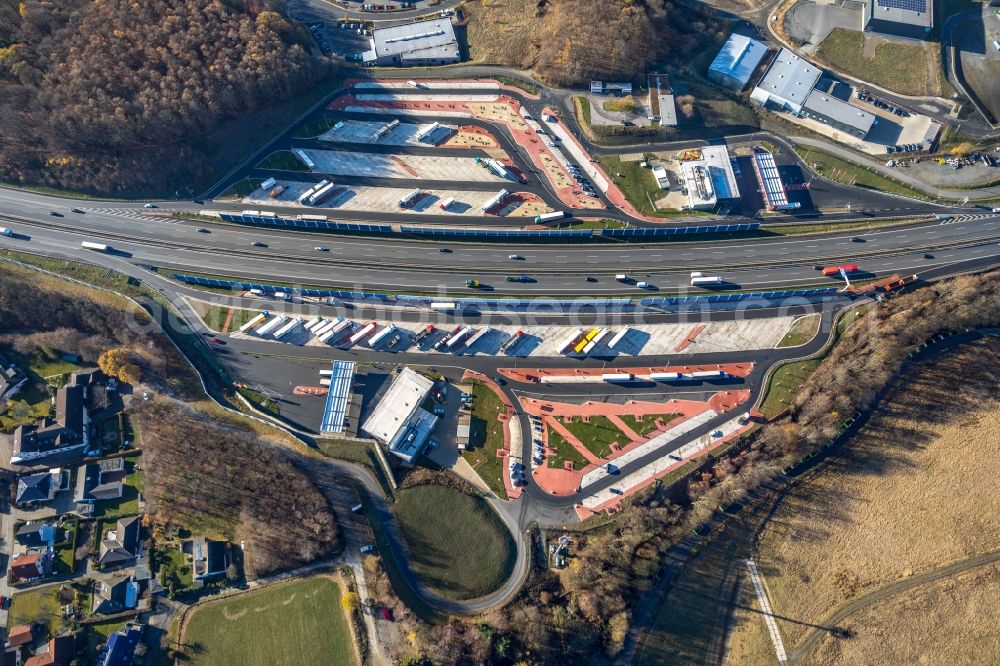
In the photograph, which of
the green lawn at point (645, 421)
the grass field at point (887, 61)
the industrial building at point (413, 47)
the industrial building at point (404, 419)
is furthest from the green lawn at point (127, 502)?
the grass field at point (887, 61)

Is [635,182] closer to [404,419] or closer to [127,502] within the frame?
[404,419]

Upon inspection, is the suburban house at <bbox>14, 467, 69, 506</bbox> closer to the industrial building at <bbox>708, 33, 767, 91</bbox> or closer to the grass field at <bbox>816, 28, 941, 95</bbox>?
the industrial building at <bbox>708, 33, 767, 91</bbox>

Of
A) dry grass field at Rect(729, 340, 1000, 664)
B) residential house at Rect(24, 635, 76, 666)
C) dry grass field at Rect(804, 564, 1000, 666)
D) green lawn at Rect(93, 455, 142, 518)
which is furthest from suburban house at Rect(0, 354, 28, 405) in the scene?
dry grass field at Rect(804, 564, 1000, 666)

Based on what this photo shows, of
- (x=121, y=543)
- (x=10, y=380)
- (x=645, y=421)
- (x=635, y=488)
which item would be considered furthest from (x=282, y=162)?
(x=635, y=488)

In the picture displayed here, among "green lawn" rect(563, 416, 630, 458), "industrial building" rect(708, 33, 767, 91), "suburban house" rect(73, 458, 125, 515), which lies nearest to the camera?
"suburban house" rect(73, 458, 125, 515)

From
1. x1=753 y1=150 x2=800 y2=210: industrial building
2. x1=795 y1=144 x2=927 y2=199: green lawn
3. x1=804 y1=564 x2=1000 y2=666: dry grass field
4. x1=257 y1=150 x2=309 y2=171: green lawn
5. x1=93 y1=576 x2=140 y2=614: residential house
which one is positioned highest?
x1=795 y1=144 x2=927 y2=199: green lawn
